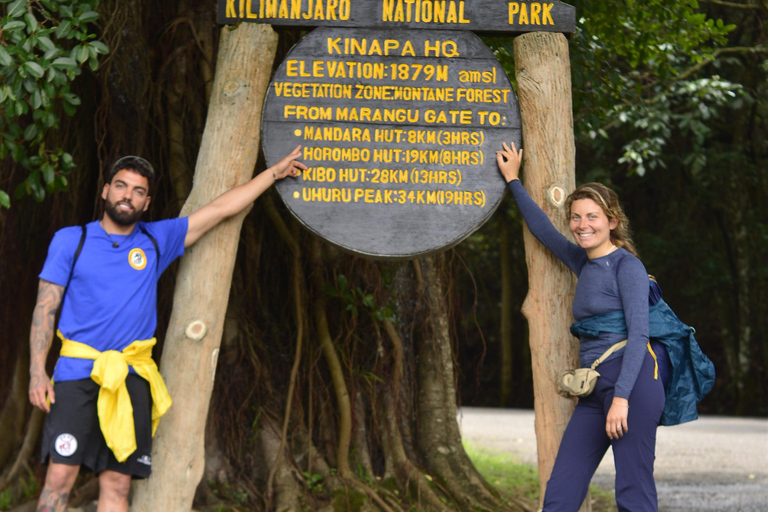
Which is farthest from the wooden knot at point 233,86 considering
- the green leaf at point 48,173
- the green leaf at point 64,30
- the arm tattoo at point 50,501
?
the arm tattoo at point 50,501

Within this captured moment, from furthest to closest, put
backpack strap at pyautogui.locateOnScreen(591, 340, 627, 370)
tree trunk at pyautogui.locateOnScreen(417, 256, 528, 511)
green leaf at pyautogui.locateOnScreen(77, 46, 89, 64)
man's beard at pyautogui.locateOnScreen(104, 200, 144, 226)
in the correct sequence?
tree trunk at pyautogui.locateOnScreen(417, 256, 528, 511) → green leaf at pyautogui.locateOnScreen(77, 46, 89, 64) → man's beard at pyautogui.locateOnScreen(104, 200, 144, 226) → backpack strap at pyautogui.locateOnScreen(591, 340, 627, 370)

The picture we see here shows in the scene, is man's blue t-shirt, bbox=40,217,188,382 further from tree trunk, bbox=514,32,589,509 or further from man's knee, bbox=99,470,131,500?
tree trunk, bbox=514,32,589,509

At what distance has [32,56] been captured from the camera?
11.7 feet

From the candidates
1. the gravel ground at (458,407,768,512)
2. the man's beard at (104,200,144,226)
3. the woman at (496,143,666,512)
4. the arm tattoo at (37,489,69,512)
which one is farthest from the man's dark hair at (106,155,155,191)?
the gravel ground at (458,407,768,512)

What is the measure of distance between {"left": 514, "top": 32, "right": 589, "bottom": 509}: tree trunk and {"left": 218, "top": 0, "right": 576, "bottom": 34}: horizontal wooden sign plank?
0.09m

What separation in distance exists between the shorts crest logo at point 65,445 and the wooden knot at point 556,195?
2215 millimetres

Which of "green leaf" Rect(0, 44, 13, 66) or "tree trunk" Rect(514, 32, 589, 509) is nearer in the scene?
"green leaf" Rect(0, 44, 13, 66)

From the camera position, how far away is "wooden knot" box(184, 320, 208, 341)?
356cm

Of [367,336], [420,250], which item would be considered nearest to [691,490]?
[367,336]

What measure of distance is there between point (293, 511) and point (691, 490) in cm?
384

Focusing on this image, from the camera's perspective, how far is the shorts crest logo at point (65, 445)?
3.21 meters

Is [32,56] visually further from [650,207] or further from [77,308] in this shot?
[650,207]

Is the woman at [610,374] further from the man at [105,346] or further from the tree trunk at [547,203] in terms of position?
the man at [105,346]

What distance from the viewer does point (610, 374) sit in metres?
3.17
